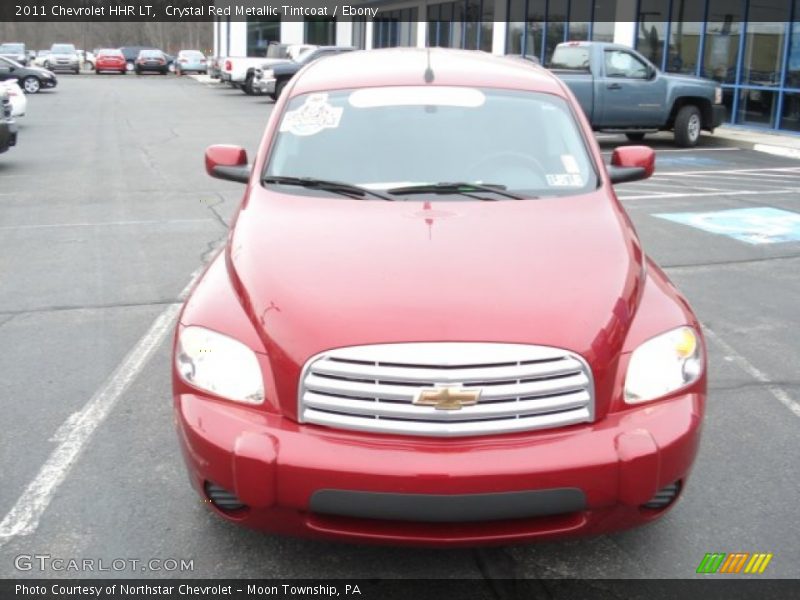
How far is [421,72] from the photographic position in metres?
4.77

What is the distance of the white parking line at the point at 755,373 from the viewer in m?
4.83

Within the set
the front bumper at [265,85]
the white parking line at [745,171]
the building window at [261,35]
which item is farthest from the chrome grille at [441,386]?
A: the building window at [261,35]

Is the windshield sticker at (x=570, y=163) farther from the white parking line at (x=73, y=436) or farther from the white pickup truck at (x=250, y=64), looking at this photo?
the white pickup truck at (x=250, y=64)

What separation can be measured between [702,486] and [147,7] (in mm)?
92564

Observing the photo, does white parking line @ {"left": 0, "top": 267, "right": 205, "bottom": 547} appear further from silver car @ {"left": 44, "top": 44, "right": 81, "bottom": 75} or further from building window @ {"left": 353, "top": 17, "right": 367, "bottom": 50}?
silver car @ {"left": 44, "top": 44, "right": 81, "bottom": 75}

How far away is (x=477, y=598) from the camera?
307 centimetres

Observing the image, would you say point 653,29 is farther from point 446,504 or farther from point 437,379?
point 446,504

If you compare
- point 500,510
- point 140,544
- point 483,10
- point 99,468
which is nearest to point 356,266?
point 500,510

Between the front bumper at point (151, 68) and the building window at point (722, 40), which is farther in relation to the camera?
the front bumper at point (151, 68)

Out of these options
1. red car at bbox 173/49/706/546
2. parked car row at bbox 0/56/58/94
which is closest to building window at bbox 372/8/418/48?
parked car row at bbox 0/56/58/94

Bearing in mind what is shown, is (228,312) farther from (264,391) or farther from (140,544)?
(140,544)

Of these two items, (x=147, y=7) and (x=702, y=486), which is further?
(x=147, y=7)

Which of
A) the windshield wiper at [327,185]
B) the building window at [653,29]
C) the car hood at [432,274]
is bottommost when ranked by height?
the car hood at [432,274]

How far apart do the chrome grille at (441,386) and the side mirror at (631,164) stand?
7.60 ft
